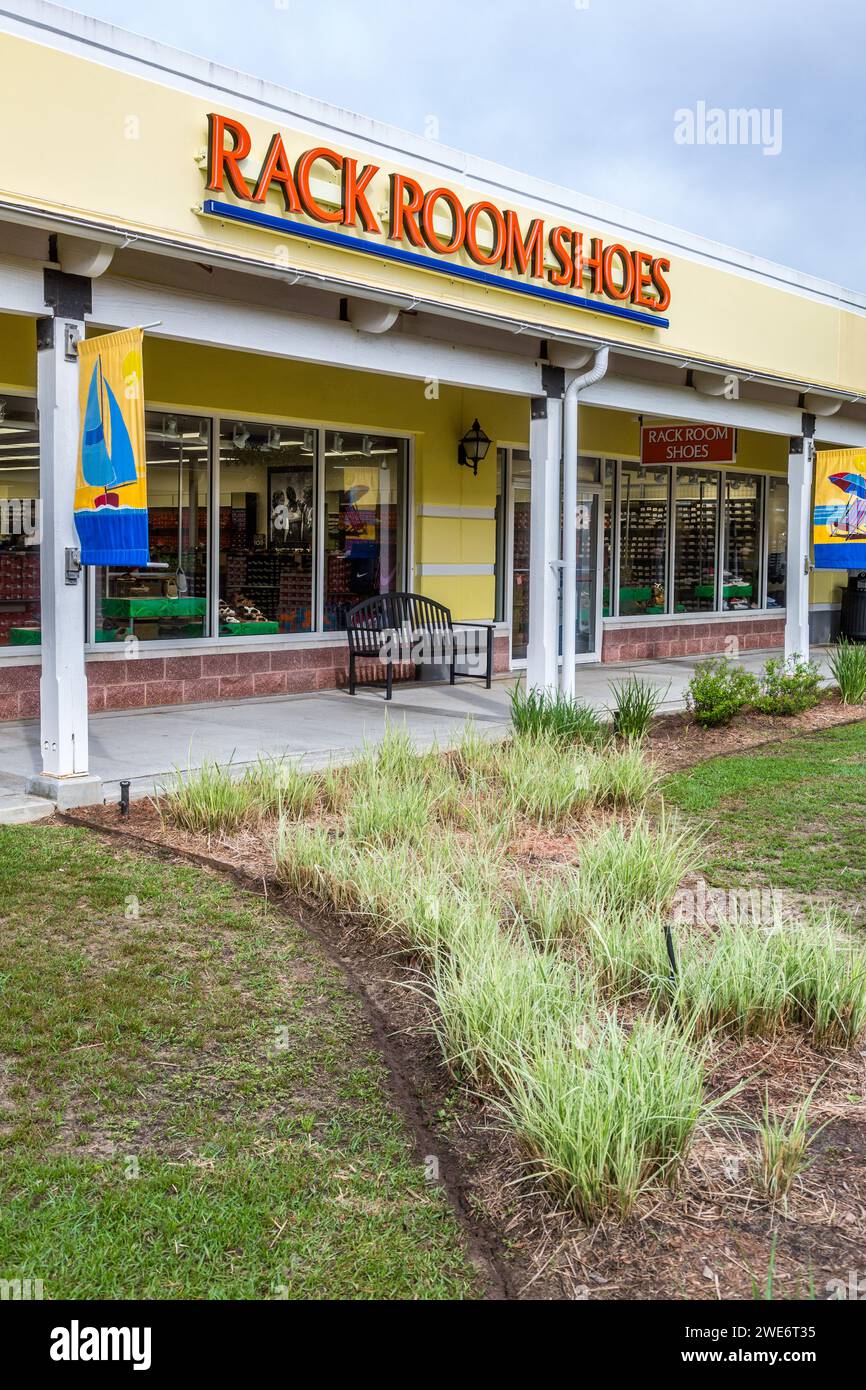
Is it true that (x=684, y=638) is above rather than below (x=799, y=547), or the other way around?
below

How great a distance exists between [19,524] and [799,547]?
834cm

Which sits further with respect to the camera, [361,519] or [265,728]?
[361,519]

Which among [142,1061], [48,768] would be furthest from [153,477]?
[142,1061]

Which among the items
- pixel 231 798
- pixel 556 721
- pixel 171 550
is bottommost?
pixel 231 798

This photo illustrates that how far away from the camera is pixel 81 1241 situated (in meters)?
3.02

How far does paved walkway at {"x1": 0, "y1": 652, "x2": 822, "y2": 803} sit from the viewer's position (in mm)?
8203

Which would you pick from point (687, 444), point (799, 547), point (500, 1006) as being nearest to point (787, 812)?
point (500, 1006)

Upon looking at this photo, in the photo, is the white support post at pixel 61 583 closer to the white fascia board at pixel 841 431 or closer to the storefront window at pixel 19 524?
the storefront window at pixel 19 524

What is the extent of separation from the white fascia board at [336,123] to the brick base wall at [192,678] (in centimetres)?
449

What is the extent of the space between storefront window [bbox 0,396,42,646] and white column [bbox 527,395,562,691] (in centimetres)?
409

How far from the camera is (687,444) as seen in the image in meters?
15.7

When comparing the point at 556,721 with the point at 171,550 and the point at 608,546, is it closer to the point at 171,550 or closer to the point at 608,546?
the point at 171,550

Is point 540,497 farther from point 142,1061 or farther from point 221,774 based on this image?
point 142,1061

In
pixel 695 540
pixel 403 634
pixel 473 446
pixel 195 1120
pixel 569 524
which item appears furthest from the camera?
pixel 695 540
